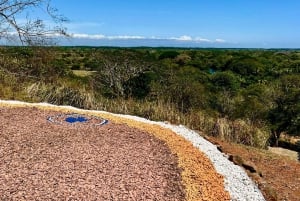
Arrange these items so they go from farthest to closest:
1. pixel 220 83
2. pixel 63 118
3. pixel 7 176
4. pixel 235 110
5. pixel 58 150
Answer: pixel 220 83 → pixel 235 110 → pixel 63 118 → pixel 58 150 → pixel 7 176

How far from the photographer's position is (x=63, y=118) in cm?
912

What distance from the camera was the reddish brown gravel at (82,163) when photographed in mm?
5027

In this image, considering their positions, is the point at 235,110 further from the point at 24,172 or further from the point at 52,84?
the point at 24,172

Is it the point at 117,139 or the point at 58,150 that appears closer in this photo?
the point at 58,150

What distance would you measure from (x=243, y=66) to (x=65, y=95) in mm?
32795

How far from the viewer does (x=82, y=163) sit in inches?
239

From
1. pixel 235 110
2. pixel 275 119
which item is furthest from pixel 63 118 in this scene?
pixel 275 119

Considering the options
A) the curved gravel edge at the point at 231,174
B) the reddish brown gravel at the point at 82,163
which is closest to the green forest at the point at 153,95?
the curved gravel edge at the point at 231,174

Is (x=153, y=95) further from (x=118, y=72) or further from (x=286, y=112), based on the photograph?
(x=286, y=112)

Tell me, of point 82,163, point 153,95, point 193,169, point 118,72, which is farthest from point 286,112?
point 82,163

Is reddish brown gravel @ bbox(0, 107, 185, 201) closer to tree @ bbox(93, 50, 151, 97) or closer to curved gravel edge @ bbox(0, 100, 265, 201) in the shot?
curved gravel edge @ bbox(0, 100, 265, 201)

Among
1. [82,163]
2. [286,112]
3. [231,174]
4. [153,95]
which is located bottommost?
[286,112]

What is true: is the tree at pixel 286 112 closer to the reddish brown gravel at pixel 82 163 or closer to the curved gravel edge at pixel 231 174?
the curved gravel edge at pixel 231 174

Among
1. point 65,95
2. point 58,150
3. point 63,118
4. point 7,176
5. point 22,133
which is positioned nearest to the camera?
point 7,176
